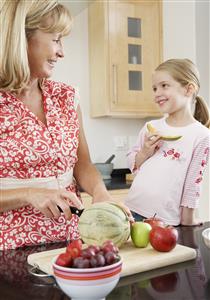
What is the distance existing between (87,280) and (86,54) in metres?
2.66

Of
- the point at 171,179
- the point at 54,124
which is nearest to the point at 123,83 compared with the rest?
the point at 171,179

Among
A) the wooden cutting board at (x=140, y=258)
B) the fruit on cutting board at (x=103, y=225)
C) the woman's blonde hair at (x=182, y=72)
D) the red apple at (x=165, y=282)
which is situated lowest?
the red apple at (x=165, y=282)

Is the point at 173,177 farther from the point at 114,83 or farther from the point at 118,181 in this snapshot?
the point at 114,83

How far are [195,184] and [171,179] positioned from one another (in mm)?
115

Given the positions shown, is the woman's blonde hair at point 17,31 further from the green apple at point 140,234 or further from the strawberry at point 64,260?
the strawberry at point 64,260

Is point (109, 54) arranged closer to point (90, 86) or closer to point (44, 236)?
point (90, 86)

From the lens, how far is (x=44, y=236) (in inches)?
48.8

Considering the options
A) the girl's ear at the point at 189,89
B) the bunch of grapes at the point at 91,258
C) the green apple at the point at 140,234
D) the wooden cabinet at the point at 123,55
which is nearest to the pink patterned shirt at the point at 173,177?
the girl's ear at the point at 189,89

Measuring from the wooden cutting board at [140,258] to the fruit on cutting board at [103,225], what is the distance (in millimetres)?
55

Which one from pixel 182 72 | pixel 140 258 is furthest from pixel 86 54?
pixel 140 258

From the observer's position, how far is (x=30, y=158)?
4.02 feet

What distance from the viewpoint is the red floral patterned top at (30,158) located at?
47.9 inches

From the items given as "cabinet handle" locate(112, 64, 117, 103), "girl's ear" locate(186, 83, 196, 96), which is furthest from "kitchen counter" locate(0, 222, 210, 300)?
"cabinet handle" locate(112, 64, 117, 103)

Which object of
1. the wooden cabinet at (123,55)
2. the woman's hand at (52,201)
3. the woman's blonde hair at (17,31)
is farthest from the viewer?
the wooden cabinet at (123,55)
